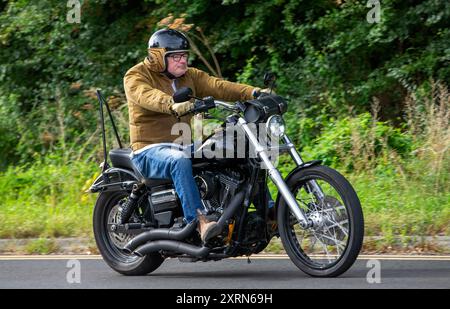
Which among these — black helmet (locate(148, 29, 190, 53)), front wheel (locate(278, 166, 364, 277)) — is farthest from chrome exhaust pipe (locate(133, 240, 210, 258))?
black helmet (locate(148, 29, 190, 53))

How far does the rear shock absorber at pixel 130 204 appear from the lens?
8000 millimetres

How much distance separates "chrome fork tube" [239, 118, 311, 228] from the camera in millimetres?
7047

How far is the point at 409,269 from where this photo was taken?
7656mm

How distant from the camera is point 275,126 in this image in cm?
729

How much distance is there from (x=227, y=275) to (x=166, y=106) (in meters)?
1.50

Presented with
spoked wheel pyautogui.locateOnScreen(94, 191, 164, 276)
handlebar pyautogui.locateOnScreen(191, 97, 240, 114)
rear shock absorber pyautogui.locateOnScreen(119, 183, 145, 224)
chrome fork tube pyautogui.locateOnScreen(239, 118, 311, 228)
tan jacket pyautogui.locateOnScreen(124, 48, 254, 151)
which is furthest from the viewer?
spoked wheel pyautogui.locateOnScreen(94, 191, 164, 276)

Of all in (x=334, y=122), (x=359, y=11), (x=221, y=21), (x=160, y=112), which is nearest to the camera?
(x=160, y=112)

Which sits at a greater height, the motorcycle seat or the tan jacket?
the tan jacket

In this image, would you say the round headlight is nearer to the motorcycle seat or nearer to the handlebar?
the handlebar

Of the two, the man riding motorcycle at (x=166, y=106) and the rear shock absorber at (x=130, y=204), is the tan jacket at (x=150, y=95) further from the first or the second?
the rear shock absorber at (x=130, y=204)

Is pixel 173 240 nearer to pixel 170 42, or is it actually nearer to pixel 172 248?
pixel 172 248

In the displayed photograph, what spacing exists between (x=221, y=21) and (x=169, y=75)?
23.3ft
